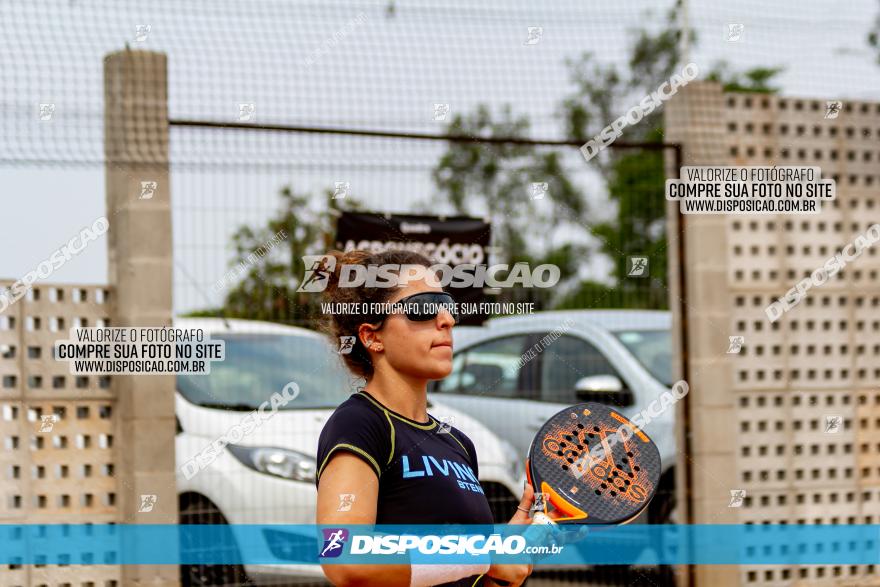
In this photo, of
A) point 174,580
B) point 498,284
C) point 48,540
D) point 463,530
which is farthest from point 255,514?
point 463,530

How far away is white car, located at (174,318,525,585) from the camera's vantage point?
19.5 ft

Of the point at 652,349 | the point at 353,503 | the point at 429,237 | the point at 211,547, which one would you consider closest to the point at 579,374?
the point at 652,349

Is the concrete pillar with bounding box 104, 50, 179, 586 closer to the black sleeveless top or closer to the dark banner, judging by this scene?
the dark banner

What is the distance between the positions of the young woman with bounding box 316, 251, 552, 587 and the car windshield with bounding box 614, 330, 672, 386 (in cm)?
434

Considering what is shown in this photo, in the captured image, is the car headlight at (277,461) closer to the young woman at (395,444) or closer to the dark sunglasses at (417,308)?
the young woman at (395,444)

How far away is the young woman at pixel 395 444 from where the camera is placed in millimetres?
2670

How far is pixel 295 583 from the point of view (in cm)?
631

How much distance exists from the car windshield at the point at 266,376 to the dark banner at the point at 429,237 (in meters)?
0.68

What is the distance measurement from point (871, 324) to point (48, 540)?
16.0ft

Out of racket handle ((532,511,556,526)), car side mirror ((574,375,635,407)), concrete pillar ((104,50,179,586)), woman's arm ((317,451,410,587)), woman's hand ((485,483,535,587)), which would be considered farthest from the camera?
car side mirror ((574,375,635,407))

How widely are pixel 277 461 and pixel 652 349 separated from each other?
2814 millimetres

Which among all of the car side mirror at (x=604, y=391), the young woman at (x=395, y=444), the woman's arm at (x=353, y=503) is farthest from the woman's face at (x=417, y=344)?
the car side mirror at (x=604, y=391)

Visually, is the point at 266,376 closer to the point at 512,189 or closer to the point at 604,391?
the point at 604,391

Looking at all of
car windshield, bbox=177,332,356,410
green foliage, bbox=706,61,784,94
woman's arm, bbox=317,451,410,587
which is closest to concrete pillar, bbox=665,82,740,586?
green foliage, bbox=706,61,784,94
